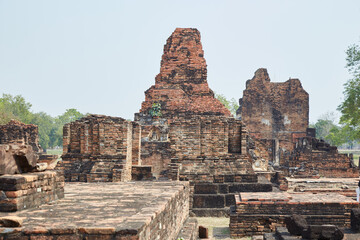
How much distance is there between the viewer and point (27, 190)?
3889 mm

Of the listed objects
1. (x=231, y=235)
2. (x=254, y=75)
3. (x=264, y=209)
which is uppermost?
(x=254, y=75)

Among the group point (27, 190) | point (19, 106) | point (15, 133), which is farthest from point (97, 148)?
point (19, 106)

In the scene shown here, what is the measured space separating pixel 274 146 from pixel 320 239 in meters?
20.3

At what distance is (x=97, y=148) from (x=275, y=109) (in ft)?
73.9

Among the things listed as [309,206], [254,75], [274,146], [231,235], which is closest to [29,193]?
[231,235]

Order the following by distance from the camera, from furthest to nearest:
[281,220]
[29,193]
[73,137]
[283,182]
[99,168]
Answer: [283,182], [73,137], [99,168], [281,220], [29,193]

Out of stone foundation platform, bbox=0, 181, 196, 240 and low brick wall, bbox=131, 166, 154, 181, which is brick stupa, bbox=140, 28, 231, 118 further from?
stone foundation platform, bbox=0, 181, 196, 240

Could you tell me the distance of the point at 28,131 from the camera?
2334cm

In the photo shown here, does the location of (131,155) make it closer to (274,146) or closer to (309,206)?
(309,206)

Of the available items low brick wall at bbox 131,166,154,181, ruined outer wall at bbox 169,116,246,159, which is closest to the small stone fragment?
low brick wall at bbox 131,166,154,181

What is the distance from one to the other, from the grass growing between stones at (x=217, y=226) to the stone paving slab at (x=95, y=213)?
8.53 feet

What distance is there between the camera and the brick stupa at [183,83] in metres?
20.7

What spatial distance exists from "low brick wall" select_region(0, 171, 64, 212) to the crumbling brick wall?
487cm

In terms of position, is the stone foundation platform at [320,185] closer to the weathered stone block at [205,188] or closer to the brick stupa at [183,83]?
the weathered stone block at [205,188]
